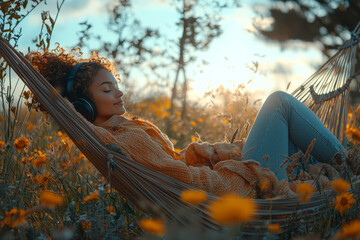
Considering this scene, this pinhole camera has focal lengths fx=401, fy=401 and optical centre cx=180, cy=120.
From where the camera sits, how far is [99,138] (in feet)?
4.79

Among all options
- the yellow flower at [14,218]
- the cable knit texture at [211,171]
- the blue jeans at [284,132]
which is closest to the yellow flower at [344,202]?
the cable knit texture at [211,171]

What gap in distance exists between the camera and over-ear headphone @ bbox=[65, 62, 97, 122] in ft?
6.14

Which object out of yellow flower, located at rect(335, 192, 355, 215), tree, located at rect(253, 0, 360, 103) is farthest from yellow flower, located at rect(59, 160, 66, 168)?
tree, located at rect(253, 0, 360, 103)

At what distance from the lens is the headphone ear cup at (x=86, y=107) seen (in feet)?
6.13

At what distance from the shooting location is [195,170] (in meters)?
1.56

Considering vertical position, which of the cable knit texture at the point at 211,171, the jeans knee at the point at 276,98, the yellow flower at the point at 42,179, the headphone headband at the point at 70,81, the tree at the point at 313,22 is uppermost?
the tree at the point at 313,22

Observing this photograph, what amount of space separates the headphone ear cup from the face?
43 millimetres

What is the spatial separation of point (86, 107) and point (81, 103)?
1.2 inches

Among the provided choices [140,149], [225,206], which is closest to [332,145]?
[140,149]

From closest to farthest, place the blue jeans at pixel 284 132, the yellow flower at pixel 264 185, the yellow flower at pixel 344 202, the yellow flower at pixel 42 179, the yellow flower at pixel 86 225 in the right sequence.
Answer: the yellow flower at pixel 344 202 < the yellow flower at pixel 86 225 < the yellow flower at pixel 264 185 < the yellow flower at pixel 42 179 < the blue jeans at pixel 284 132

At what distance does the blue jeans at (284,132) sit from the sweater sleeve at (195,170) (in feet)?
1.01

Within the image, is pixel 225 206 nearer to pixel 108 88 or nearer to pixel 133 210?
pixel 133 210

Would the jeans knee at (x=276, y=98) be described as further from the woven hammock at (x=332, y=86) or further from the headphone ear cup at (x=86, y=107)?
the headphone ear cup at (x=86, y=107)

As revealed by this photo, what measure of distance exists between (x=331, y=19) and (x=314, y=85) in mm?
5232
